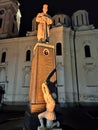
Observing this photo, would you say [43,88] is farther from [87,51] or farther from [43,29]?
[87,51]

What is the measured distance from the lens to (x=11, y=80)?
1931cm

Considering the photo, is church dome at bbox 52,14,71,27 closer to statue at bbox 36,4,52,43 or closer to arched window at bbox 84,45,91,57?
arched window at bbox 84,45,91,57

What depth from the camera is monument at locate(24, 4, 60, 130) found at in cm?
481

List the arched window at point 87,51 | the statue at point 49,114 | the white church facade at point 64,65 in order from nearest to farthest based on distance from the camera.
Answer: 1. the statue at point 49,114
2. the white church facade at point 64,65
3. the arched window at point 87,51

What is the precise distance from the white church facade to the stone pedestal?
10.4 m

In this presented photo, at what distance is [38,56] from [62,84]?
10.8 metres

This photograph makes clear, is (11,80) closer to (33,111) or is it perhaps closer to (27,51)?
(27,51)

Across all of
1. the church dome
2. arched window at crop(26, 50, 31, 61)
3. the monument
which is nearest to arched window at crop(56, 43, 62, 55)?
arched window at crop(26, 50, 31, 61)

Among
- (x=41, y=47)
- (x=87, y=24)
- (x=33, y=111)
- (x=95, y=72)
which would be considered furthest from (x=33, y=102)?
(x=87, y=24)

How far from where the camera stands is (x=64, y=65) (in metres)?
17.4

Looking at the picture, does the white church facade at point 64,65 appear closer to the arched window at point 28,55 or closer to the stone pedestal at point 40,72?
the arched window at point 28,55

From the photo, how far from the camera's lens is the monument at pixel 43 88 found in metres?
4.81

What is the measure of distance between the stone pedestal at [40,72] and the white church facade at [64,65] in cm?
1036

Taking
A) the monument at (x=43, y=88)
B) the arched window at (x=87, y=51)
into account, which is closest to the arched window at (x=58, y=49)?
the arched window at (x=87, y=51)
